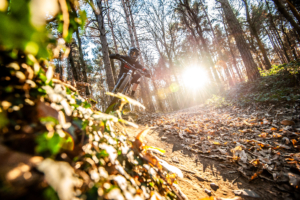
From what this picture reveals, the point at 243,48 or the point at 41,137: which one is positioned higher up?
the point at 243,48

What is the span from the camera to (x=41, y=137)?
0.44 m

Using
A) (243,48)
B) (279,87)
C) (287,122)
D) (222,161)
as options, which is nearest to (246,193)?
(222,161)

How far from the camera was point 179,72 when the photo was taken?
25328mm

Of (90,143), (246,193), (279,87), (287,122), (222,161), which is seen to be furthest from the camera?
(279,87)

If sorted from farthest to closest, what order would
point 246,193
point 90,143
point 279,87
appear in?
point 279,87, point 246,193, point 90,143

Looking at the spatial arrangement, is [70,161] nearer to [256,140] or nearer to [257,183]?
[257,183]

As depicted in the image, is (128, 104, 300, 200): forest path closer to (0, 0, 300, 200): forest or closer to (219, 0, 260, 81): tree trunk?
(0, 0, 300, 200): forest

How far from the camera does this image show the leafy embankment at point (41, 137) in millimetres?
352

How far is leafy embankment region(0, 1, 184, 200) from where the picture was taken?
0.35 m

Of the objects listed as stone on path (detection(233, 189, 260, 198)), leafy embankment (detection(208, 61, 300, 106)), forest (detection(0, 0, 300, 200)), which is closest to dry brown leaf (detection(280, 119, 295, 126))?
forest (detection(0, 0, 300, 200))

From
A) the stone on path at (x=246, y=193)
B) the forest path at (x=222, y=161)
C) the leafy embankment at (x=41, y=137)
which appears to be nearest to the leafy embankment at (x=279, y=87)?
the forest path at (x=222, y=161)

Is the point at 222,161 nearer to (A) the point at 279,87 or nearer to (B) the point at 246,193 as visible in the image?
(B) the point at 246,193

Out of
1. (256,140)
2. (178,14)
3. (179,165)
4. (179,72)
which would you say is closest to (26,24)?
(179,165)

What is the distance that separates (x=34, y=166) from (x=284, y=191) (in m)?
2.21
